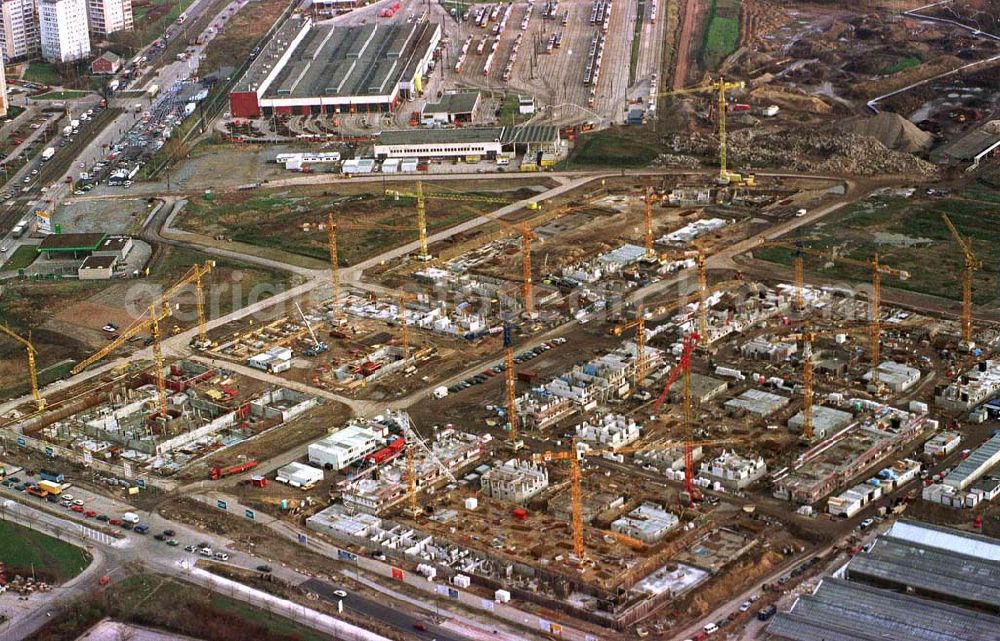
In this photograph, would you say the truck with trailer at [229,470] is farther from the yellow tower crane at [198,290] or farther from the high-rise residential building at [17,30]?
the high-rise residential building at [17,30]

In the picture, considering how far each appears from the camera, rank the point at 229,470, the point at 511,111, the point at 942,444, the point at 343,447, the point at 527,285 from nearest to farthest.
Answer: the point at 942,444, the point at 229,470, the point at 343,447, the point at 527,285, the point at 511,111

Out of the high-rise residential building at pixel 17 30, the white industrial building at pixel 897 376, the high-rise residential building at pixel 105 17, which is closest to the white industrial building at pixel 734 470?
the white industrial building at pixel 897 376

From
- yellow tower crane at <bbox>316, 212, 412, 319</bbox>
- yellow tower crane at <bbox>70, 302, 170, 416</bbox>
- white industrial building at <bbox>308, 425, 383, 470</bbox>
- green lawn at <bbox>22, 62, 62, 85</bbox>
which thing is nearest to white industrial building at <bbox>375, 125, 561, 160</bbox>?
yellow tower crane at <bbox>316, 212, 412, 319</bbox>

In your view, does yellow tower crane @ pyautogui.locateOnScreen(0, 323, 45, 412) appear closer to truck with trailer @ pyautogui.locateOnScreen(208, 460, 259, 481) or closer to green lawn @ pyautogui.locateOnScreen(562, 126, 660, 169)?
truck with trailer @ pyautogui.locateOnScreen(208, 460, 259, 481)

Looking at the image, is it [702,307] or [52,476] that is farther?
[702,307]

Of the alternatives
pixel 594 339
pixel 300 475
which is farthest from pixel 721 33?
pixel 300 475

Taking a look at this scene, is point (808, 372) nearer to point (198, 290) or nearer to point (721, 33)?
point (198, 290)

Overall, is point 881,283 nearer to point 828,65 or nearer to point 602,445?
point 602,445
